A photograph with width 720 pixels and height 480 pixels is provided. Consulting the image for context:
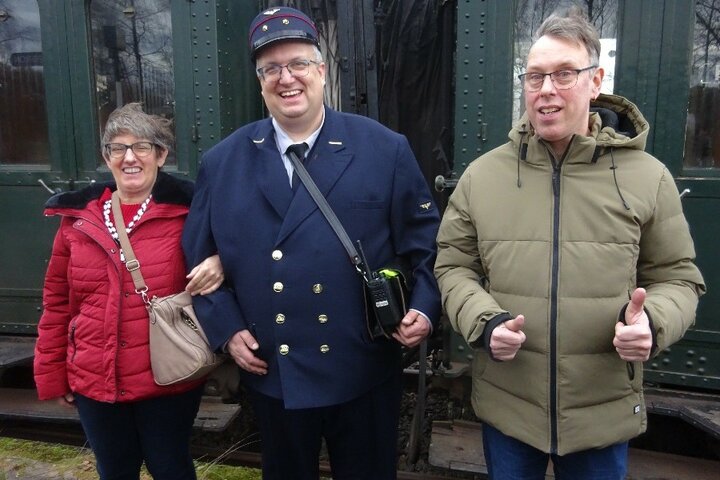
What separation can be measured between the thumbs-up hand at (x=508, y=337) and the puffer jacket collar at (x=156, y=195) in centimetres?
116

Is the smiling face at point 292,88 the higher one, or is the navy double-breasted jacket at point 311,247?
the smiling face at point 292,88

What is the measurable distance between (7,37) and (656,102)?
Answer: 345cm

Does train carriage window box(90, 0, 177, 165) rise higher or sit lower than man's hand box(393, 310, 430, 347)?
higher

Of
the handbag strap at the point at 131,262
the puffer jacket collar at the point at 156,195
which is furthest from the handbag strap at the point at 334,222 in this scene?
the handbag strap at the point at 131,262

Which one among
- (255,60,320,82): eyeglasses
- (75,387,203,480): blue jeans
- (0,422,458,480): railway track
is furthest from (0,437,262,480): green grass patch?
(255,60,320,82): eyeglasses

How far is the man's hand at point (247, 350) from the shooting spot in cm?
189

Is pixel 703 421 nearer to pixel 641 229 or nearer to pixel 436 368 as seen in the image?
pixel 436 368

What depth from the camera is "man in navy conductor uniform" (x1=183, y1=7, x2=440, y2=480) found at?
1.81 meters

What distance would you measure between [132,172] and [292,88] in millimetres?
655

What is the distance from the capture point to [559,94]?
4.99ft

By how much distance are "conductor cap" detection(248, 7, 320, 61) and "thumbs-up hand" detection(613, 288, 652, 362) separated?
115 cm

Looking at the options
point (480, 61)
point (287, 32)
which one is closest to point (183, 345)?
point (287, 32)

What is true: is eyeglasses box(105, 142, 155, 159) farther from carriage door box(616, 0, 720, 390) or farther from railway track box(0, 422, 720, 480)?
carriage door box(616, 0, 720, 390)

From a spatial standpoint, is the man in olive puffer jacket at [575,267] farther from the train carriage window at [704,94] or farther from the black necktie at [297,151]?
the train carriage window at [704,94]
